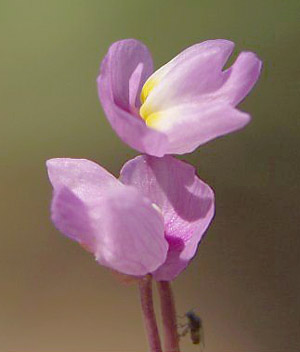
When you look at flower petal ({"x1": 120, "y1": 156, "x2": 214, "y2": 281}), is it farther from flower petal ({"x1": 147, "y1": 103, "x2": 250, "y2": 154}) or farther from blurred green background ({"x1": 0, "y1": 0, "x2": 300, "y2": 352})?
blurred green background ({"x1": 0, "y1": 0, "x2": 300, "y2": 352})

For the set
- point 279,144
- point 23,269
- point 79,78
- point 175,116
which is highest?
point 175,116

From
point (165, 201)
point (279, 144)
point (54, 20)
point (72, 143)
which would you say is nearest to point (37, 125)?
point (72, 143)

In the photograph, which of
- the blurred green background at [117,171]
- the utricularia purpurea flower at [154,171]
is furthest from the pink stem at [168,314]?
the blurred green background at [117,171]

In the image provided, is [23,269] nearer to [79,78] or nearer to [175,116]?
[79,78]

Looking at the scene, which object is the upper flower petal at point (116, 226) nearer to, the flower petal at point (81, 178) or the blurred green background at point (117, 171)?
the flower petal at point (81, 178)

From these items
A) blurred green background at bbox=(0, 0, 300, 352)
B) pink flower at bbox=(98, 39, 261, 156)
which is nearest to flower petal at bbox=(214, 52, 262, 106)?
pink flower at bbox=(98, 39, 261, 156)

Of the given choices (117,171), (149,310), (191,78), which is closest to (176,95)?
(191,78)

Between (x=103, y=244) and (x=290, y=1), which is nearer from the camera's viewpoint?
(x=103, y=244)
